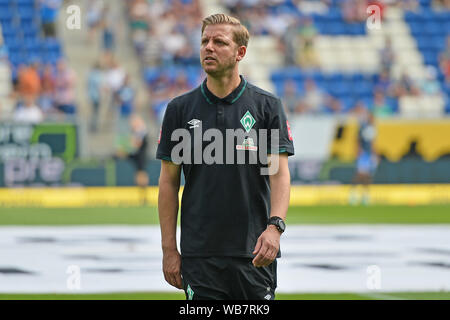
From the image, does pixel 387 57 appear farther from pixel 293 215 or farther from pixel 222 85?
pixel 222 85

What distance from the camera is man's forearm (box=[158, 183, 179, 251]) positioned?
568cm

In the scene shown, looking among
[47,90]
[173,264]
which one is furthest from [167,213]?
[47,90]

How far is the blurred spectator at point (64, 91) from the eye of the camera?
2644 centimetres

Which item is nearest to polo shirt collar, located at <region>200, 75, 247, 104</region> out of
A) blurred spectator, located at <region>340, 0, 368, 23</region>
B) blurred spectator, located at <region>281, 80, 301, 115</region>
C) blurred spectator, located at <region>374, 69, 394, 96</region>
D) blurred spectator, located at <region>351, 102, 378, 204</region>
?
blurred spectator, located at <region>351, 102, 378, 204</region>

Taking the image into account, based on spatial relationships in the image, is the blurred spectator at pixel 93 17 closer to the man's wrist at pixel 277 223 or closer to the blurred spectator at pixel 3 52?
the blurred spectator at pixel 3 52

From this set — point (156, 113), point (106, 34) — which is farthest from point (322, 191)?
point (106, 34)

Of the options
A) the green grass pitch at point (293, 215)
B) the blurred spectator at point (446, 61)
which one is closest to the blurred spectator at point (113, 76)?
the green grass pitch at point (293, 215)

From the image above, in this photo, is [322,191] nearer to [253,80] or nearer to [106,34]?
[253,80]

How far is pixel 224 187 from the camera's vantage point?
5.59 m

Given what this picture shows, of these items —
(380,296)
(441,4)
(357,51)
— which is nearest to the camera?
(380,296)

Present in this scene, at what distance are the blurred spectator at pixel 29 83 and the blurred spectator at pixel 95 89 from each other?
1455 mm

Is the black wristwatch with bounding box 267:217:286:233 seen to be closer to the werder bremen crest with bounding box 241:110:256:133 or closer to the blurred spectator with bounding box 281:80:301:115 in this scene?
the werder bremen crest with bounding box 241:110:256:133

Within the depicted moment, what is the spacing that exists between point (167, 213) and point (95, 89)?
848 inches
